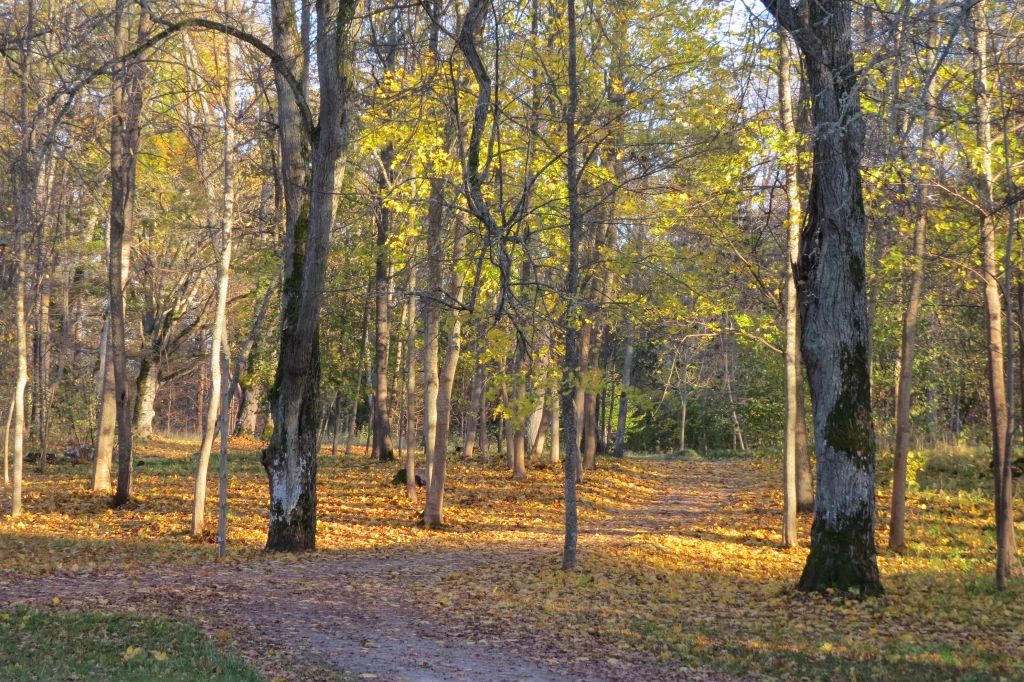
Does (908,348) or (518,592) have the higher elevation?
(908,348)

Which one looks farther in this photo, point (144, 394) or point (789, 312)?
point (144, 394)

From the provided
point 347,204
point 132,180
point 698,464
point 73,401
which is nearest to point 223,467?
point 132,180

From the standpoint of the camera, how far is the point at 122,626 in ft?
24.2

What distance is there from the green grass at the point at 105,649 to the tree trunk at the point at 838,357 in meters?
6.62

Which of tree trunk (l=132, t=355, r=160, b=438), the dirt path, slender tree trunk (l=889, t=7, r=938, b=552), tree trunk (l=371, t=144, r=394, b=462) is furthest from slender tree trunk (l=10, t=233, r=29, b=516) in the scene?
tree trunk (l=132, t=355, r=160, b=438)

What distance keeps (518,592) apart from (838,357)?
460 centimetres

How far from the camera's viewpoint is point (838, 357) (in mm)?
10133

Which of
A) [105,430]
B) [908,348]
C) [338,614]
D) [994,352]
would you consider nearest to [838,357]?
[994,352]

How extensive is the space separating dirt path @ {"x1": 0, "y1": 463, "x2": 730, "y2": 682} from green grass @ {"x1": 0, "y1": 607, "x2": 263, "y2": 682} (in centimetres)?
38

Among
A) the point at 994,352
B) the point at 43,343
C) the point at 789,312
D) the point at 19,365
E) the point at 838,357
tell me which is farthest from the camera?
the point at 43,343

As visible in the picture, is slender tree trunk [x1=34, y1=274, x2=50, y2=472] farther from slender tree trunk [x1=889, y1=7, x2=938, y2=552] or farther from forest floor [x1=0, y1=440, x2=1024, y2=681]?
slender tree trunk [x1=889, y1=7, x2=938, y2=552]

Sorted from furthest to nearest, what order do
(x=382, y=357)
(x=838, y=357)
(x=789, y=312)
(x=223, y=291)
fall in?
(x=382, y=357), (x=789, y=312), (x=223, y=291), (x=838, y=357)

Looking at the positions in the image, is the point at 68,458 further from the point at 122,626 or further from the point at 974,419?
the point at 974,419

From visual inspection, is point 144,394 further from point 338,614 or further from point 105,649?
point 105,649
